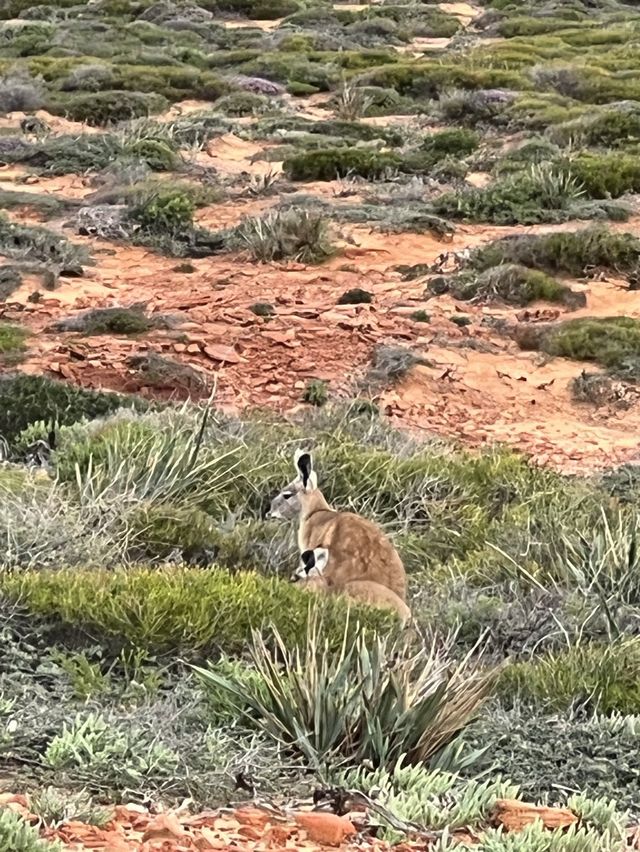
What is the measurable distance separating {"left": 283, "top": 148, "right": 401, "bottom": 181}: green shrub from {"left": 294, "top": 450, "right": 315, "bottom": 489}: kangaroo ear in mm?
12849

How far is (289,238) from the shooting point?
587 inches

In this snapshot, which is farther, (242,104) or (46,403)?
(242,104)

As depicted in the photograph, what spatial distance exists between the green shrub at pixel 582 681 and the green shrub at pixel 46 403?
450 centimetres

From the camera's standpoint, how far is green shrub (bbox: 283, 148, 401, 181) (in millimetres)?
19312

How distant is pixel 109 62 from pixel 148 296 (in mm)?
18841

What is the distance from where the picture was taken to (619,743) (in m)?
4.49

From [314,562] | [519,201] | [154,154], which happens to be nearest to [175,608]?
[314,562]

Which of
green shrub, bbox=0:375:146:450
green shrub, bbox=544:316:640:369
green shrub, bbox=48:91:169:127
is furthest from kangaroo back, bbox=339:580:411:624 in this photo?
green shrub, bbox=48:91:169:127

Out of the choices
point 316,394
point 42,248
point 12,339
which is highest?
point 12,339

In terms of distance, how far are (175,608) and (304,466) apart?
206cm

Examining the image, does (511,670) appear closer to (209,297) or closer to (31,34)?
(209,297)

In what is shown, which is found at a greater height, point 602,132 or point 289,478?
point 289,478

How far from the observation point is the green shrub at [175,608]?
16.3ft

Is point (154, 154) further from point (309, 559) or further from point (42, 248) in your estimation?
point (309, 559)
